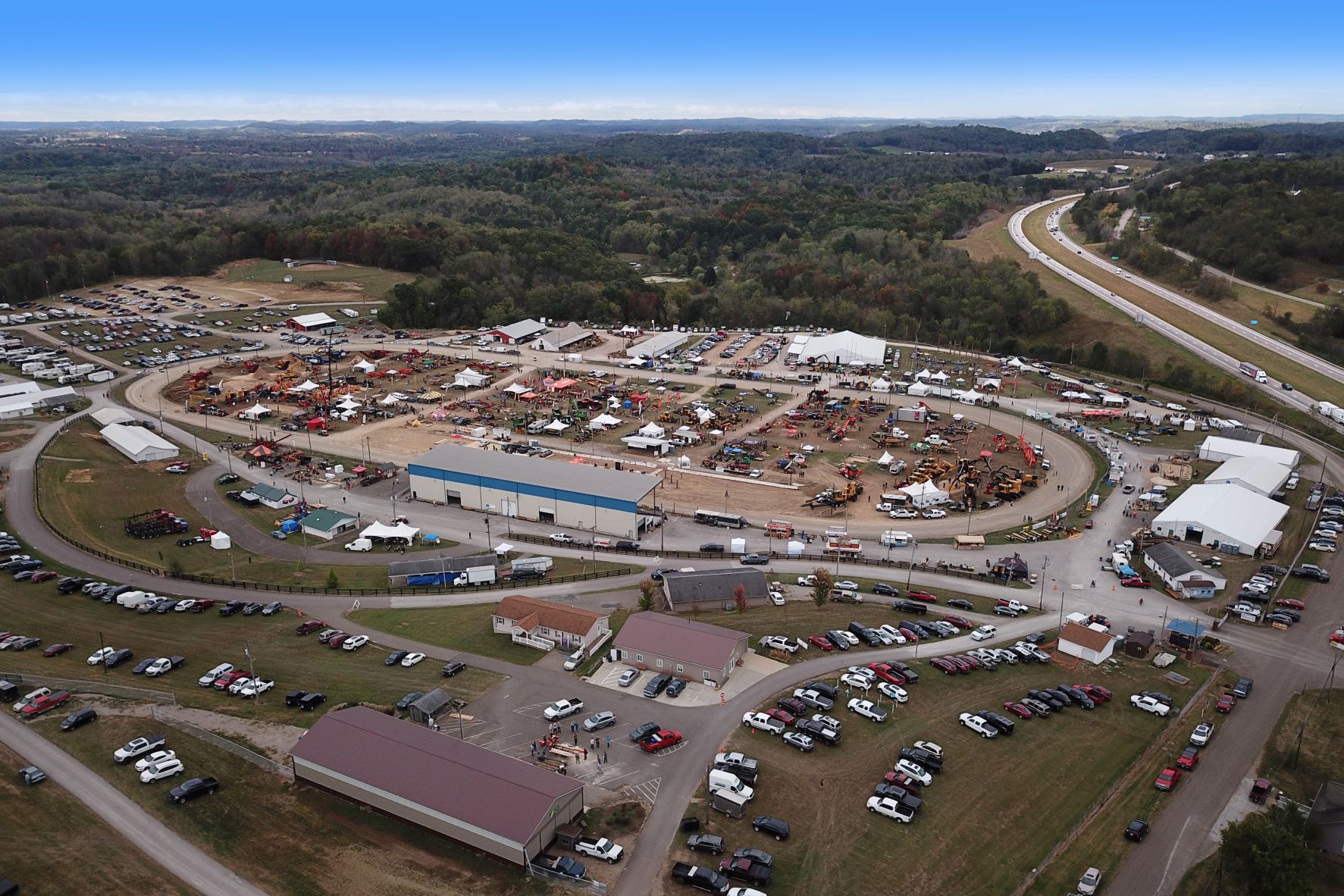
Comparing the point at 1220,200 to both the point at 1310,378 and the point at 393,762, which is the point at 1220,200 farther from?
the point at 393,762

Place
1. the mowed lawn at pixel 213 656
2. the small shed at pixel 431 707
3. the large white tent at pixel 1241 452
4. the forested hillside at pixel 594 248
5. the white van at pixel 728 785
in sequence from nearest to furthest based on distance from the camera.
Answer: the white van at pixel 728 785 → the small shed at pixel 431 707 → the mowed lawn at pixel 213 656 → the large white tent at pixel 1241 452 → the forested hillside at pixel 594 248

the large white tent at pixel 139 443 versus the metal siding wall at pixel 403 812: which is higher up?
the metal siding wall at pixel 403 812

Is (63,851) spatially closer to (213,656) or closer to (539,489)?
(213,656)

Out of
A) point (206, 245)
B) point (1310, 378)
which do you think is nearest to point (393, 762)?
point (1310, 378)

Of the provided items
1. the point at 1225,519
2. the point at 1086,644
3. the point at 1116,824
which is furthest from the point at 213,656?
the point at 1225,519

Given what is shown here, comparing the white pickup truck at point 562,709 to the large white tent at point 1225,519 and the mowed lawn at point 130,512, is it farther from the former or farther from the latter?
the large white tent at point 1225,519

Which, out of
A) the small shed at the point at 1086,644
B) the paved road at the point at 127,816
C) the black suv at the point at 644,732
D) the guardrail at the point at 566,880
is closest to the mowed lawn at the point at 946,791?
the small shed at the point at 1086,644
